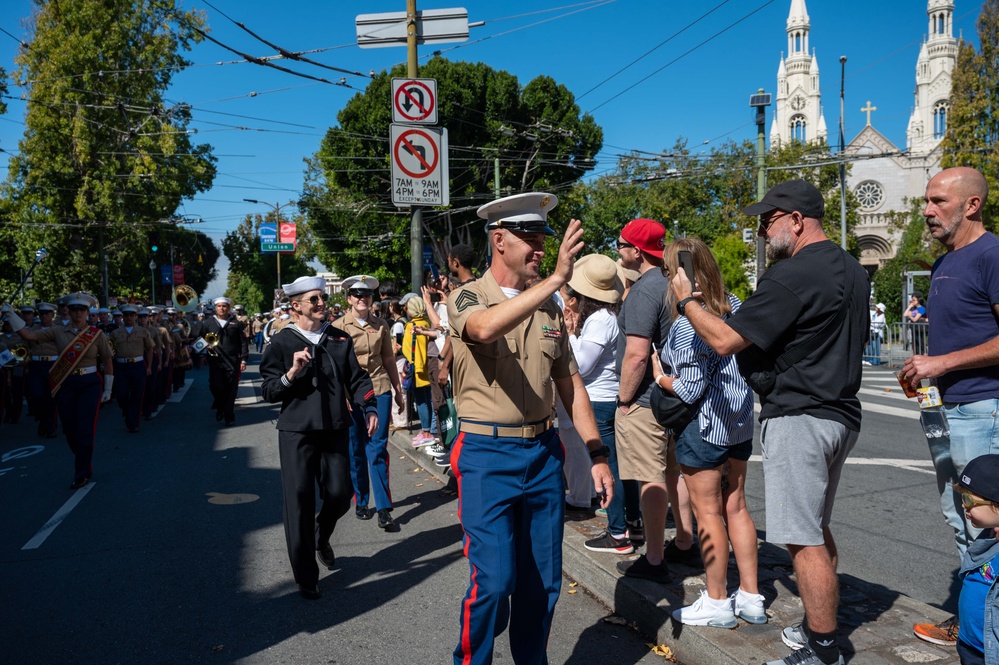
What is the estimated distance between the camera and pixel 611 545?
5203 millimetres

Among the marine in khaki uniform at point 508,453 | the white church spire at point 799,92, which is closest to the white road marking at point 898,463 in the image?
the marine in khaki uniform at point 508,453

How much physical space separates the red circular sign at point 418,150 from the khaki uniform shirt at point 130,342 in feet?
20.7

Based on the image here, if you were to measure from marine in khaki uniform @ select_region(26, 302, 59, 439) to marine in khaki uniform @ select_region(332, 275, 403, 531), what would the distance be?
25.6ft

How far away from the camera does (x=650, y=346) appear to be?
432cm

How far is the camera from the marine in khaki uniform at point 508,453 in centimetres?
310

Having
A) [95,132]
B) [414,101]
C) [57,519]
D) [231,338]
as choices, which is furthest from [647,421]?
[95,132]

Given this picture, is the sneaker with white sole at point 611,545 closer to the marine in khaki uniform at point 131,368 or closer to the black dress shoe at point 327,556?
the black dress shoe at point 327,556

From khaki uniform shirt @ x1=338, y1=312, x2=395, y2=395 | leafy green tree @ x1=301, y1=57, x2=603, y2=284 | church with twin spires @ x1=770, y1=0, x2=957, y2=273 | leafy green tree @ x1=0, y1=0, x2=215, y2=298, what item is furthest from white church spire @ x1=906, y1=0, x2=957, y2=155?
khaki uniform shirt @ x1=338, y1=312, x2=395, y2=395

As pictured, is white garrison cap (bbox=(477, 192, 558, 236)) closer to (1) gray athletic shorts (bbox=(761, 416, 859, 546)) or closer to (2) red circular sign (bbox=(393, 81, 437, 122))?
(1) gray athletic shorts (bbox=(761, 416, 859, 546))

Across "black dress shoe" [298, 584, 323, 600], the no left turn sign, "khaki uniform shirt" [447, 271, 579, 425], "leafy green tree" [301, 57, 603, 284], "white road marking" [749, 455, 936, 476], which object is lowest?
"white road marking" [749, 455, 936, 476]

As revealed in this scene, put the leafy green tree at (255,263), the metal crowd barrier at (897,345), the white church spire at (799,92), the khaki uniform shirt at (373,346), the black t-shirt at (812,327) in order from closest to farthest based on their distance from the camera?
the black t-shirt at (812,327)
the khaki uniform shirt at (373,346)
the metal crowd barrier at (897,345)
the leafy green tree at (255,263)
the white church spire at (799,92)

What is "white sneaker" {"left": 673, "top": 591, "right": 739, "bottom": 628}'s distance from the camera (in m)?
3.87

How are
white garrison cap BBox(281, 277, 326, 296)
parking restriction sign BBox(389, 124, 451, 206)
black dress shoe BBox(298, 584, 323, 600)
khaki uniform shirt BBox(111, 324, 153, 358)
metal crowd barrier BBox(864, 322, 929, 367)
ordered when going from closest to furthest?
black dress shoe BBox(298, 584, 323, 600) → white garrison cap BBox(281, 277, 326, 296) → parking restriction sign BBox(389, 124, 451, 206) → khaki uniform shirt BBox(111, 324, 153, 358) → metal crowd barrier BBox(864, 322, 929, 367)

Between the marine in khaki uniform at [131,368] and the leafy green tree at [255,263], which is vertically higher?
the leafy green tree at [255,263]
